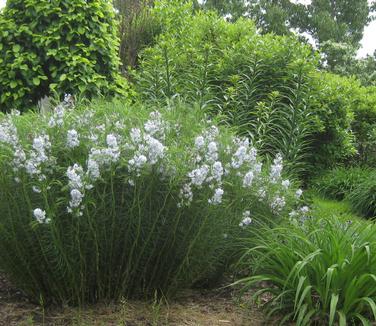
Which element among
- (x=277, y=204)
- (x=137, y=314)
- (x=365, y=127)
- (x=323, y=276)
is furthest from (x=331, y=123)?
(x=137, y=314)

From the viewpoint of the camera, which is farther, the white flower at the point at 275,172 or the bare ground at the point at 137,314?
the white flower at the point at 275,172

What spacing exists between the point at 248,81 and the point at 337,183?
9.03 feet

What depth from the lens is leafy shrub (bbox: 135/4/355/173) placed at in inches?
284

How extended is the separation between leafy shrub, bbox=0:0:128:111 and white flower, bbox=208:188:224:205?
360 centimetres

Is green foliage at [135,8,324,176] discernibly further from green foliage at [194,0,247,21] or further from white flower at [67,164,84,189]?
green foliage at [194,0,247,21]

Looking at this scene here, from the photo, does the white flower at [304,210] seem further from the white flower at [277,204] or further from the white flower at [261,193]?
the white flower at [261,193]

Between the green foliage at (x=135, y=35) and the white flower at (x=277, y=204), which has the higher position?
the green foliage at (x=135, y=35)

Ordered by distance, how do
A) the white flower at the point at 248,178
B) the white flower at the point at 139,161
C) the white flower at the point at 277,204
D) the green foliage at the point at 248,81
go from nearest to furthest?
the white flower at the point at 139,161
the white flower at the point at 248,178
the white flower at the point at 277,204
the green foliage at the point at 248,81

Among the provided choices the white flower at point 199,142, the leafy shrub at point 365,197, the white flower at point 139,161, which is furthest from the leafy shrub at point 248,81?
the white flower at point 139,161

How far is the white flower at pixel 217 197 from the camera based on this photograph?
11.0 feet

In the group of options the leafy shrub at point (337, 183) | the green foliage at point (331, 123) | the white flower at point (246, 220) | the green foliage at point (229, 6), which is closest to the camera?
the white flower at point (246, 220)

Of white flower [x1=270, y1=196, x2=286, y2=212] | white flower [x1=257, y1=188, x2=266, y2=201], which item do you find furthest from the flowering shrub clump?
white flower [x1=270, y1=196, x2=286, y2=212]

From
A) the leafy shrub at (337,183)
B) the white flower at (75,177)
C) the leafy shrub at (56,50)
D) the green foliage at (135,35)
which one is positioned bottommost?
the white flower at (75,177)

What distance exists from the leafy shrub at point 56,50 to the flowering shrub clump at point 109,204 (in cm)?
286
